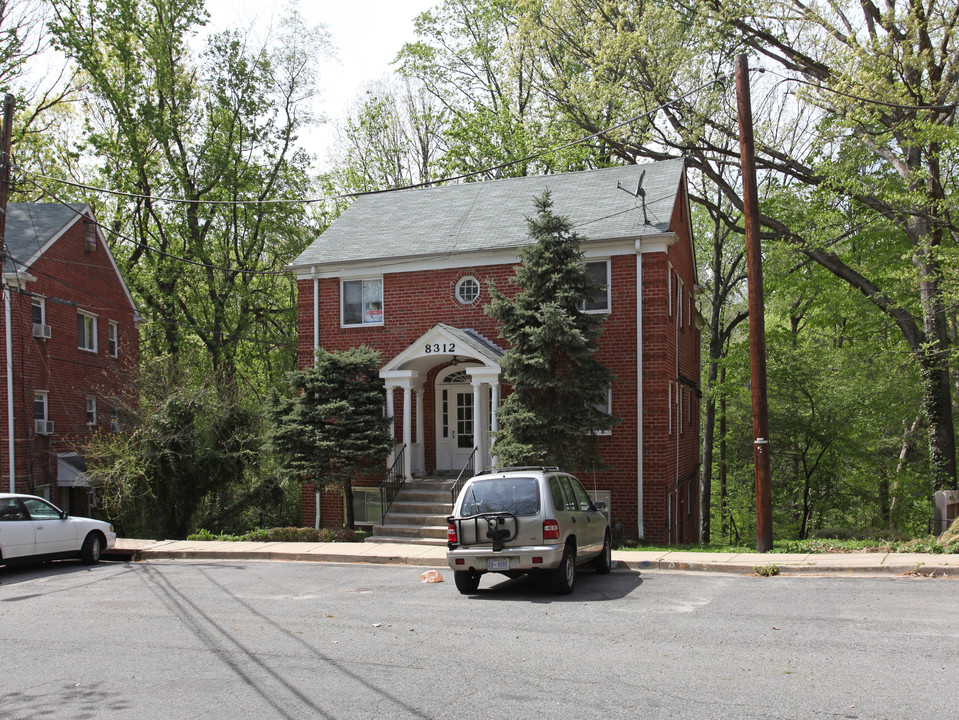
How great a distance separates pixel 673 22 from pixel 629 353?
9528mm

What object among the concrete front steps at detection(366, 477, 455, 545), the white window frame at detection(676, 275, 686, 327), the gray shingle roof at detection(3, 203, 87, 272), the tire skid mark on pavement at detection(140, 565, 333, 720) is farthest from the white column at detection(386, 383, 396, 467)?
the gray shingle roof at detection(3, 203, 87, 272)

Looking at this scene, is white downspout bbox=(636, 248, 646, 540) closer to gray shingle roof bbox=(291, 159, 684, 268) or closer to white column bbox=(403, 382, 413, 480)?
gray shingle roof bbox=(291, 159, 684, 268)

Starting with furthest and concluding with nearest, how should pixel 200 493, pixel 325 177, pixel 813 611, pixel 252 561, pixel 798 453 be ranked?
pixel 325 177, pixel 798 453, pixel 200 493, pixel 252 561, pixel 813 611

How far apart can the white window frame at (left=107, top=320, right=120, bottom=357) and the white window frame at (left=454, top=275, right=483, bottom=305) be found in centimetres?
1567

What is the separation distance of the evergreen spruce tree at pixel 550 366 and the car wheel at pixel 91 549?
308 inches

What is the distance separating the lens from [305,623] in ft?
30.5

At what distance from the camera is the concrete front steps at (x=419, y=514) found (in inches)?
685

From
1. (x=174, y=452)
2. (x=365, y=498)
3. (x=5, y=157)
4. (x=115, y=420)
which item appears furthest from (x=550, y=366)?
(x=115, y=420)

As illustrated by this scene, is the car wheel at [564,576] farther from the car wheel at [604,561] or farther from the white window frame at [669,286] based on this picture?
the white window frame at [669,286]

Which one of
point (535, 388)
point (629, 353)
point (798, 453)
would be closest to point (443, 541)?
point (535, 388)

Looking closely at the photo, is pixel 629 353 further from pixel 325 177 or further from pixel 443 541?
pixel 325 177

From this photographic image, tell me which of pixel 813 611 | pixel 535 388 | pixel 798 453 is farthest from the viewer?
pixel 798 453

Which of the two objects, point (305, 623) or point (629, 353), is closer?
point (305, 623)

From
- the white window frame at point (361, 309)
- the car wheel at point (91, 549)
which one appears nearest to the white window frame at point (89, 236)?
the white window frame at point (361, 309)
